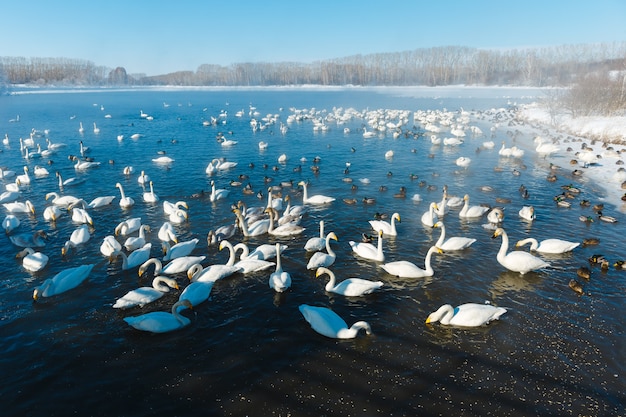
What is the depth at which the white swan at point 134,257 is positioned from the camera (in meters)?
14.5

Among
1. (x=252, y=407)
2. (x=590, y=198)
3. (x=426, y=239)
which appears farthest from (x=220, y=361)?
(x=590, y=198)

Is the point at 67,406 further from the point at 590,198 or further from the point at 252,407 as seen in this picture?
the point at 590,198

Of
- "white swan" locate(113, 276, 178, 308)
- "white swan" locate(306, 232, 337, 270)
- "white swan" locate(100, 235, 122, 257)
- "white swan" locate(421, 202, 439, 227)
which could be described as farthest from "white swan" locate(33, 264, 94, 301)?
"white swan" locate(421, 202, 439, 227)

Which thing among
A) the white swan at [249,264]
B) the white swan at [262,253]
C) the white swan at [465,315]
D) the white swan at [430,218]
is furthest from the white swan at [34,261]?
the white swan at [430,218]

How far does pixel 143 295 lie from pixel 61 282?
10.5ft

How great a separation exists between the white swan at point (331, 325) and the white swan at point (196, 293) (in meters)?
3.60

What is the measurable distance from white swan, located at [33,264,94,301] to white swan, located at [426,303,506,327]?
38.9ft

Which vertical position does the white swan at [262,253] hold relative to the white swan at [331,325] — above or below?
above

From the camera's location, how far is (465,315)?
439 inches

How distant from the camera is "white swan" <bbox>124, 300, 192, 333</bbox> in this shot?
10.8 meters

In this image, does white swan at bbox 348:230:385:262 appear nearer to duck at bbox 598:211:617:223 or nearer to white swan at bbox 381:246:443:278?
white swan at bbox 381:246:443:278

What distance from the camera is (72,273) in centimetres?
1327

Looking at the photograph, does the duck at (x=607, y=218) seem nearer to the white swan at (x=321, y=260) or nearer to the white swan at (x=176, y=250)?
the white swan at (x=321, y=260)

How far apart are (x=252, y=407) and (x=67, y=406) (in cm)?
425
